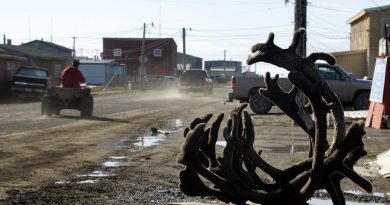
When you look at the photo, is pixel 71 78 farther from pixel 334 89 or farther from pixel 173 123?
pixel 334 89

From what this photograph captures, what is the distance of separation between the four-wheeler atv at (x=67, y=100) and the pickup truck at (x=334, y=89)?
6.97 m

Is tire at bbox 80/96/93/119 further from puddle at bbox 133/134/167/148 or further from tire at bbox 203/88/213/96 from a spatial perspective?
tire at bbox 203/88/213/96

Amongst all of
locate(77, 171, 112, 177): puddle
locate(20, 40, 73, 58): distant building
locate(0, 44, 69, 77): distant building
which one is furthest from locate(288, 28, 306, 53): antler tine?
locate(20, 40, 73, 58): distant building

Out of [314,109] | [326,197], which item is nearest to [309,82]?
[314,109]

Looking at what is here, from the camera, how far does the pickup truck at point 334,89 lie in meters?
26.2

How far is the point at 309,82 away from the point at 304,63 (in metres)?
0.26

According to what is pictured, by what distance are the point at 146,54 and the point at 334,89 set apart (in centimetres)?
6838

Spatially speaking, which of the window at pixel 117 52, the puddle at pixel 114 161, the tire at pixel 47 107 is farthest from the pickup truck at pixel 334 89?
the window at pixel 117 52

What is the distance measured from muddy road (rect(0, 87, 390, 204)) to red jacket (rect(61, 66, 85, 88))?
1373mm

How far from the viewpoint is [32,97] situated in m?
37.4

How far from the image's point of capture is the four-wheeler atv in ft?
71.5

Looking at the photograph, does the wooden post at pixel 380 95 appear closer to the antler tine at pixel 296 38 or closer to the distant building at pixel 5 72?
the antler tine at pixel 296 38

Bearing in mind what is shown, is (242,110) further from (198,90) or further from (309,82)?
(198,90)

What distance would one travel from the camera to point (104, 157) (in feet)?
39.1
